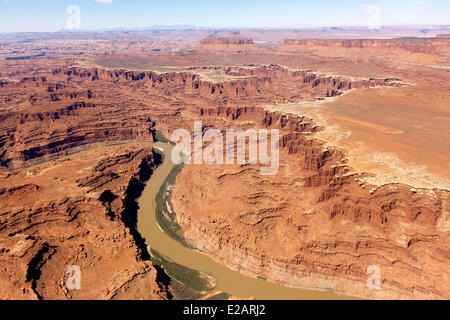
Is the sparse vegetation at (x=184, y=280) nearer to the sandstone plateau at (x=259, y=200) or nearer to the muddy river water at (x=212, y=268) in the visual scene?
the muddy river water at (x=212, y=268)

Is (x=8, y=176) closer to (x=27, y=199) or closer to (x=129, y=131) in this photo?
(x=27, y=199)

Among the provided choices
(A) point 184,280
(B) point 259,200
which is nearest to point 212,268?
(A) point 184,280

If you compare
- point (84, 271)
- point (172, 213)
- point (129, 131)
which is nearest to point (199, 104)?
point (129, 131)

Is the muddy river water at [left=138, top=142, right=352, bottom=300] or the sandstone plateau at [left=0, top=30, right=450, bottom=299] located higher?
the sandstone plateau at [left=0, top=30, right=450, bottom=299]

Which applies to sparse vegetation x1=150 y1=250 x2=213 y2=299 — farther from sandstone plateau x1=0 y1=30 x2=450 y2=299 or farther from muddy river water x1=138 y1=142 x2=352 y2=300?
sandstone plateau x1=0 y1=30 x2=450 y2=299

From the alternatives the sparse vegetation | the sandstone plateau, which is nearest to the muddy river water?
the sparse vegetation

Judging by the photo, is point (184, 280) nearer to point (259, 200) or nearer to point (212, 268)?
point (212, 268)

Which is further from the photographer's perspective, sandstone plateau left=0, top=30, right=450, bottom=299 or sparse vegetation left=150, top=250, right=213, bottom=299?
sparse vegetation left=150, top=250, right=213, bottom=299

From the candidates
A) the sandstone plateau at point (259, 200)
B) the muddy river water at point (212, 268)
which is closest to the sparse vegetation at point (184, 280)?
the muddy river water at point (212, 268)
